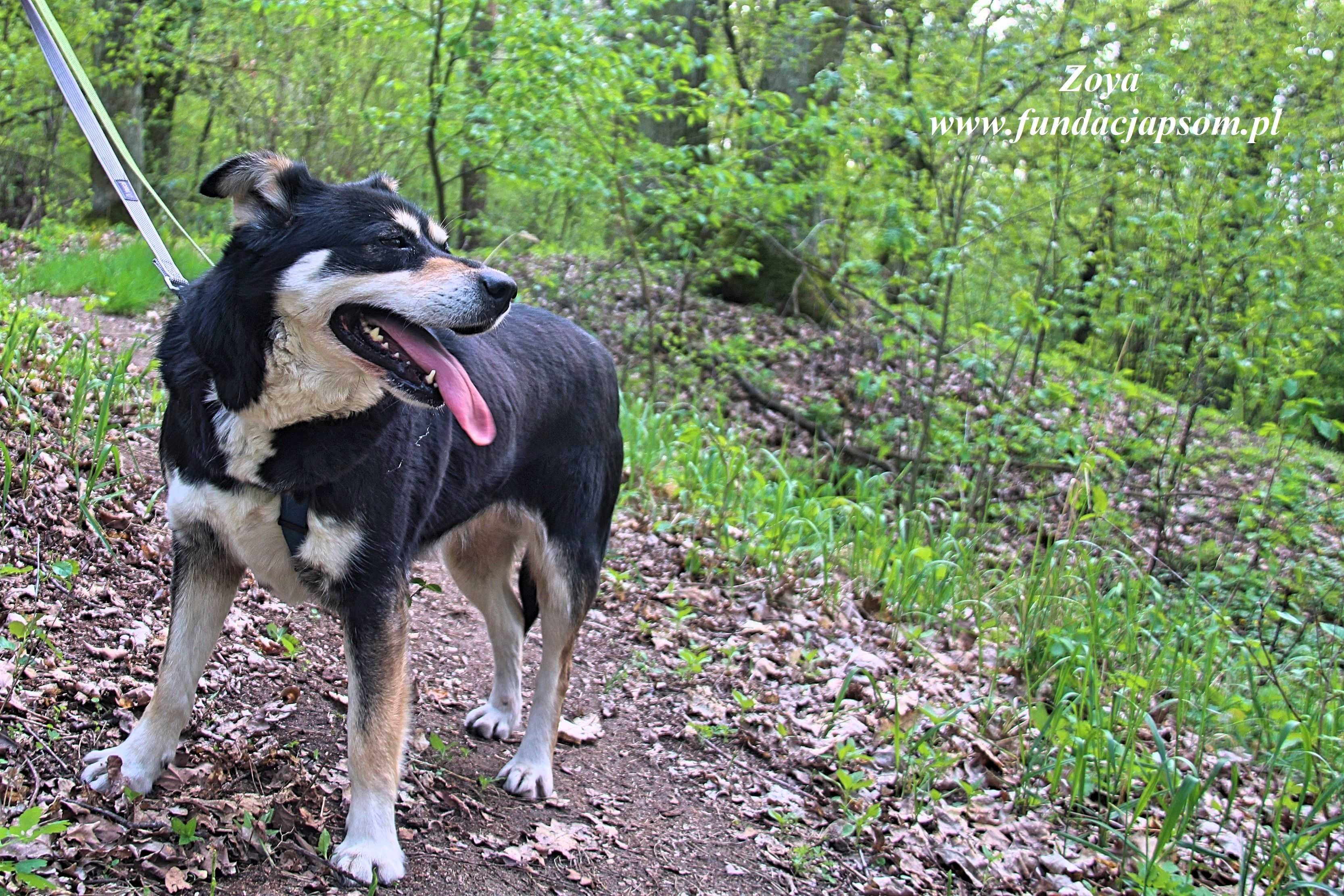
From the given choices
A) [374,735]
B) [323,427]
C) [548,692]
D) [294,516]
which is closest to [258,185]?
[323,427]

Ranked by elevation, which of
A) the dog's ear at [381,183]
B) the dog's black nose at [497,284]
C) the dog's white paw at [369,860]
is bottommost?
the dog's white paw at [369,860]

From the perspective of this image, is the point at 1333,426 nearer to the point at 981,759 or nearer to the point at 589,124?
the point at 981,759

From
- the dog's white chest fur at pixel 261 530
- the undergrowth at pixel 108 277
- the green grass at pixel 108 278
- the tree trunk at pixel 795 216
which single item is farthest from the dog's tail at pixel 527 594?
the tree trunk at pixel 795 216

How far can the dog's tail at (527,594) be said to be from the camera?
149 inches

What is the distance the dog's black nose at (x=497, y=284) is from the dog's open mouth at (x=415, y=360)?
Answer: 0.09 m

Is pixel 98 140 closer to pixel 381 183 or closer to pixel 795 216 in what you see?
pixel 381 183

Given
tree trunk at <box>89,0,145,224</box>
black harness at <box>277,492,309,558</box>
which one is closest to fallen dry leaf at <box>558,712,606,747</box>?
black harness at <box>277,492,309,558</box>

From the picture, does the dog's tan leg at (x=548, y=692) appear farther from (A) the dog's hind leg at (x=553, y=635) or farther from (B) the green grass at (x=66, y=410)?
(B) the green grass at (x=66, y=410)

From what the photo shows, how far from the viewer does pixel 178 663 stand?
9.20 feet

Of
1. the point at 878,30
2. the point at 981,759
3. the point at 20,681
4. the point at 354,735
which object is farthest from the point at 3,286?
the point at 878,30

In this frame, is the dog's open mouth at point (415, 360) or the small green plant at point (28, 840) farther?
the dog's open mouth at point (415, 360)

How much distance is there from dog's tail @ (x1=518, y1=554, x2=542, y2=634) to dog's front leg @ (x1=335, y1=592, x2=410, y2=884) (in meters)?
1.04

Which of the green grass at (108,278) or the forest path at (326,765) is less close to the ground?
the green grass at (108,278)

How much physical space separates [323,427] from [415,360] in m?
0.31
